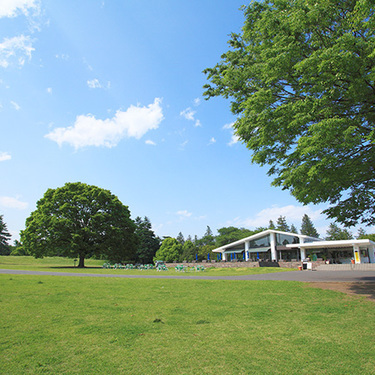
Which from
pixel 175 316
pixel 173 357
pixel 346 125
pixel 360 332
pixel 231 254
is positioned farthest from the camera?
pixel 231 254

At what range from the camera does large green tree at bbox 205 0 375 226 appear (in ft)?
24.7

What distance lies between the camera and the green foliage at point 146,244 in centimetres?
7381

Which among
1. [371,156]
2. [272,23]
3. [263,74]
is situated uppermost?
[272,23]

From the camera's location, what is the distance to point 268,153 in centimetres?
1033

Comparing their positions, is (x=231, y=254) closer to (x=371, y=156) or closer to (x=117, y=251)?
(x=117, y=251)

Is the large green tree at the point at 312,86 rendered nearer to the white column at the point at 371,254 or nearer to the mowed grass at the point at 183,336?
the mowed grass at the point at 183,336

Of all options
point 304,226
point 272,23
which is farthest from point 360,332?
point 304,226

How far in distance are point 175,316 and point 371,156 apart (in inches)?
320

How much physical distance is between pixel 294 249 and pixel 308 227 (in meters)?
95.2

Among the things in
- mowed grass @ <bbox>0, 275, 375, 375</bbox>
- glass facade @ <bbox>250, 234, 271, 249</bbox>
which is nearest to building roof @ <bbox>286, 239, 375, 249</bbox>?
glass facade @ <bbox>250, 234, 271, 249</bbox>

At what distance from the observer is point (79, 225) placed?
3866 cm

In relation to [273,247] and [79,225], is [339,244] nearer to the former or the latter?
[273,247]

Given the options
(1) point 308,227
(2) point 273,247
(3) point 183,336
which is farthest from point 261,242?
(1) point 308,227

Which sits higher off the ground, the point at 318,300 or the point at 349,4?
the point at 349,4
